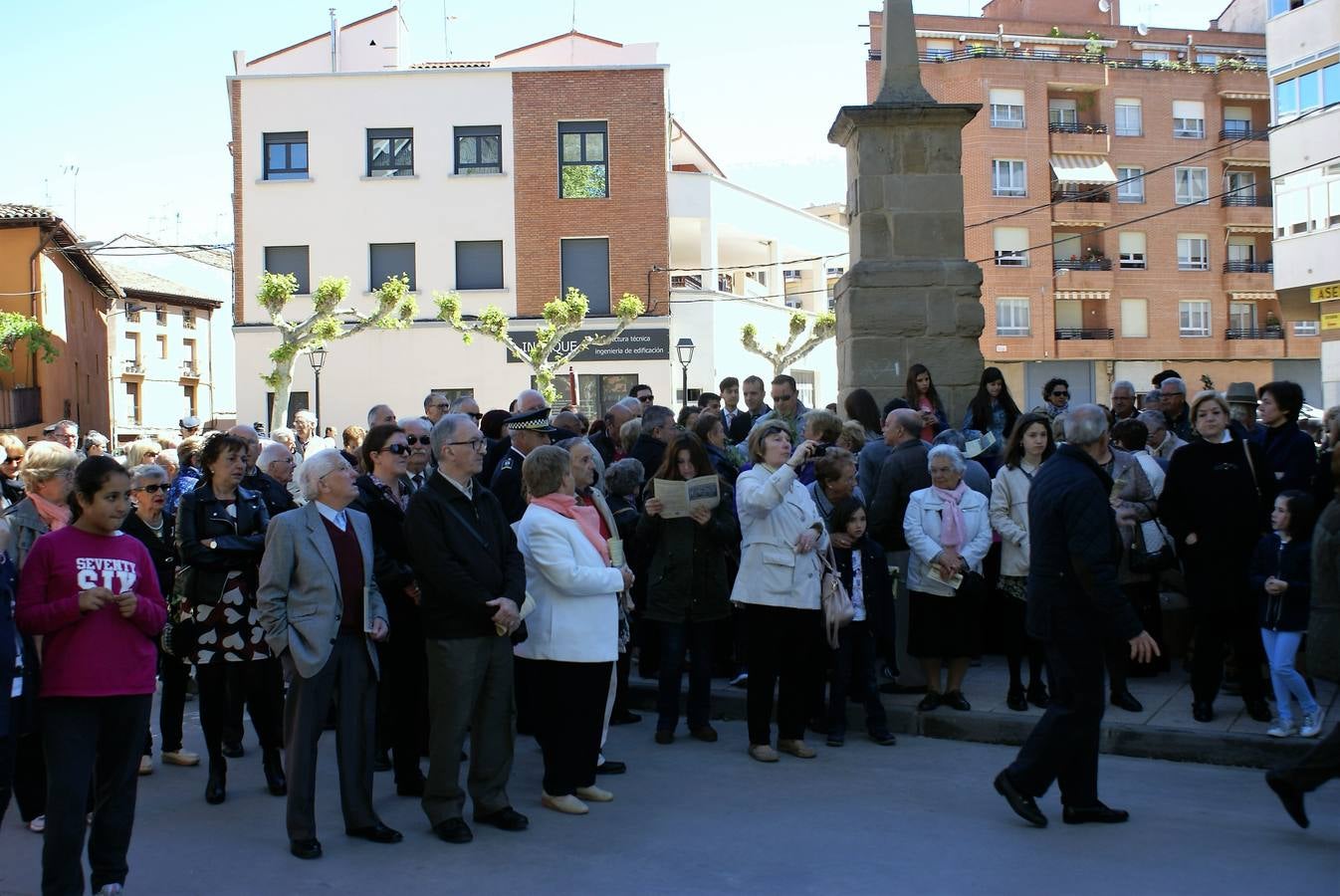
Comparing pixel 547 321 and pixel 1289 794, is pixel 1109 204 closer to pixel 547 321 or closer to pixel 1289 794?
pixel 547 321

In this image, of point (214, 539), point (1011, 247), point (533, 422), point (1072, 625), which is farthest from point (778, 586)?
point (1011, 247)

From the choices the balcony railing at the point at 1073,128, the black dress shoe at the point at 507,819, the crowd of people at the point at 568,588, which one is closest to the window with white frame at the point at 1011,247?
the balcony railing at the point at 1073,128

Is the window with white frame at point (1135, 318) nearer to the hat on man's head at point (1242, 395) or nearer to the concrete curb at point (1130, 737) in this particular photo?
the hat on man's head at point (1242, 395)

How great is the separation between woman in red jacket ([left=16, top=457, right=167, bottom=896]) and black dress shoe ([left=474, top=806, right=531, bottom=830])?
5.70ft

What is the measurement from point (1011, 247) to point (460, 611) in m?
48.0

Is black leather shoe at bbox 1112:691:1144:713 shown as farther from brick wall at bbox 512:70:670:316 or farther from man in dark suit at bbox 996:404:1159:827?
Answer: brick wall at bbox 512:70:670:316

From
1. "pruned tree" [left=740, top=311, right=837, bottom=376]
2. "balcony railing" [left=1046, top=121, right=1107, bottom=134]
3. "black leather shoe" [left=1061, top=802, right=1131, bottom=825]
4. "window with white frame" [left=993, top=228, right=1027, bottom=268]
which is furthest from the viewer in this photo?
"balcony railing" [left=1046, top=121, right=1107, bottom=134]

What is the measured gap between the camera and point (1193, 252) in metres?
53.7

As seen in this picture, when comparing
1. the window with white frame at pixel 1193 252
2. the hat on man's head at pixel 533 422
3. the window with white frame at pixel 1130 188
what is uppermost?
the window with white frame at pixel 1130 188

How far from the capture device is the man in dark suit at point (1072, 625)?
6.36m

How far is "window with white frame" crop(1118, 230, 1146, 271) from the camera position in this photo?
5300 cm

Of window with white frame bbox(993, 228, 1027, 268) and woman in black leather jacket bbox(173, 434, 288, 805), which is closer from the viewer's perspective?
woman in black leather jacket bbox(173, 434, 288, 805)

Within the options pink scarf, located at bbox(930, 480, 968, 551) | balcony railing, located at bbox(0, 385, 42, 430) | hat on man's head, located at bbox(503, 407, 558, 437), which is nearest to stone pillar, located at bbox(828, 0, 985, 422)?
pink scarf, located at bbox(930, 480, 968, 551)

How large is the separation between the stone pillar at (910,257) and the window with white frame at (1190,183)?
46093 millimetres
